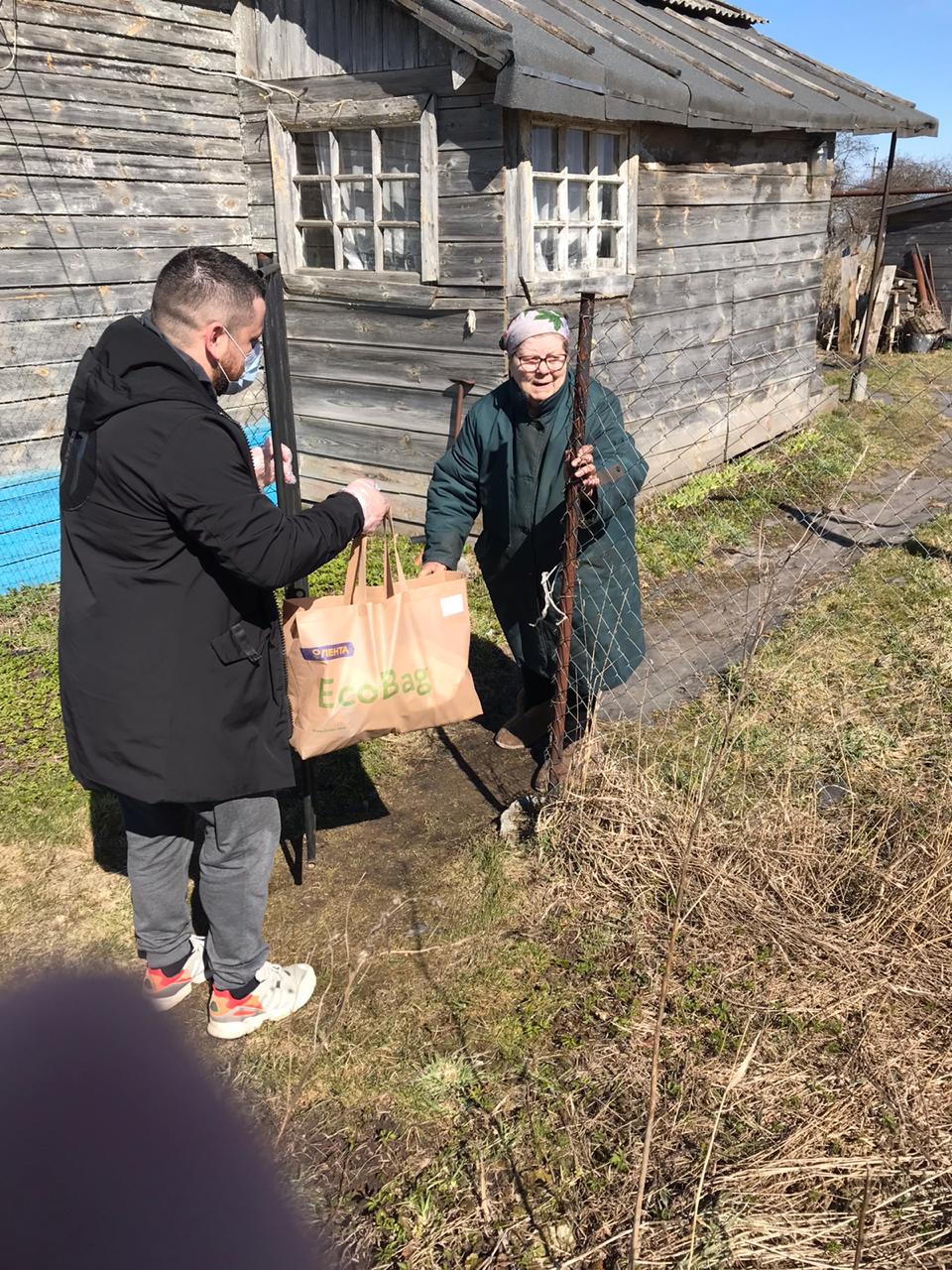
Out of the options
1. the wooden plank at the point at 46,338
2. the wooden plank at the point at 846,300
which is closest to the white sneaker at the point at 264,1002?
the wooden plank at the point at 46,338

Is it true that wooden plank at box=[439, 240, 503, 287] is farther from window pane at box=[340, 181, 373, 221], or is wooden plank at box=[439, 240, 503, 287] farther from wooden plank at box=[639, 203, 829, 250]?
wooden plank at box=[639, 203, 829, 250]

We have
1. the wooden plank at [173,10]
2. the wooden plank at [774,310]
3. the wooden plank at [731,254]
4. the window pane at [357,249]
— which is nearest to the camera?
the wooden plank at [173,10]

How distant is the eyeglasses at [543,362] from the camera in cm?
306

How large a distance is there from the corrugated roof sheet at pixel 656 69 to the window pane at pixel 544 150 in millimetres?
484

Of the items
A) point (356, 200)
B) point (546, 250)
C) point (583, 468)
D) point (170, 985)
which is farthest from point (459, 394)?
point (170, 985)

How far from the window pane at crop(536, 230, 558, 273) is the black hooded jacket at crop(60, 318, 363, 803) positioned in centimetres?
423

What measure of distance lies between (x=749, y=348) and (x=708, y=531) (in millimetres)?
2936

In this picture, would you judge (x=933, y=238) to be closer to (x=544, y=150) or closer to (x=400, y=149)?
(x=544, y=150)

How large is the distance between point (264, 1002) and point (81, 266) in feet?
17.3

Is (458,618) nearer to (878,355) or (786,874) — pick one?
(786,874)

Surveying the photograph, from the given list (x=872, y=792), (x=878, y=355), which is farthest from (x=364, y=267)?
(x=878, y=355)

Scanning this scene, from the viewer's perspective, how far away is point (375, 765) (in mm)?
3967

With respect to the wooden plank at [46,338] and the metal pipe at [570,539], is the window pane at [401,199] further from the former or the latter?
the metal pipe at [570,539]

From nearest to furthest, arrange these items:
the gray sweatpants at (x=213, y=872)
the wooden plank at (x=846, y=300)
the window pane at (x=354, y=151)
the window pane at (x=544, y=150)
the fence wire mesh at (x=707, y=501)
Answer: the gray sweatpants at (x=213, y=872)
the fence wire mesh at (x=707, y=501)
the window pane at (x=544, y=150)
the window pane at (x=354, y=151)
the wooden plank at (x=846, y=300)
